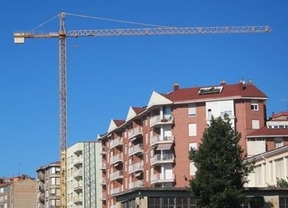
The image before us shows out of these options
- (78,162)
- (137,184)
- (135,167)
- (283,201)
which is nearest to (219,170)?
(283,201)

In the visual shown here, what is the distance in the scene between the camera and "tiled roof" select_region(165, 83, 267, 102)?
9489cm

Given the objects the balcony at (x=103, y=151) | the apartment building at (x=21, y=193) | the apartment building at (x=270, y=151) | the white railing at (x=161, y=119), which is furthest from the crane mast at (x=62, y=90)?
the apartment building at (x=21, y=193)

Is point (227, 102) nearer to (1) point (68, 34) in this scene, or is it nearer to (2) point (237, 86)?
(2) point (237, 86)

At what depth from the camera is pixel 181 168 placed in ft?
313

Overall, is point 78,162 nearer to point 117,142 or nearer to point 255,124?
point 117,142

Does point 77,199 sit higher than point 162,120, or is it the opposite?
point 162,120

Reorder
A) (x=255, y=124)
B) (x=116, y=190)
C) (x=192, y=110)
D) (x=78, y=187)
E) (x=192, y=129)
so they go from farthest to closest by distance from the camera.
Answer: (x=78, y=187) → (x=116, y=190) → (x=192, y=110) → (x=192, y=129) → (x=255, y=124)

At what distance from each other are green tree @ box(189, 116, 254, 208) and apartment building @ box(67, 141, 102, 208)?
77.5 m

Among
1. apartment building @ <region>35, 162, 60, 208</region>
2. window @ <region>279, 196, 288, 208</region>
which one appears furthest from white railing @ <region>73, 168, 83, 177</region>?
window @ <region>279, 196, 288, 208</region>

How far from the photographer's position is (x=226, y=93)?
95.6 meters

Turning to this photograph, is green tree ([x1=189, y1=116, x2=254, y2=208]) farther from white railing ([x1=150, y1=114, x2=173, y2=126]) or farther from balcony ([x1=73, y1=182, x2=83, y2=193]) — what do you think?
balcony ([x1=73, y1=182, x2=83, y2=193])

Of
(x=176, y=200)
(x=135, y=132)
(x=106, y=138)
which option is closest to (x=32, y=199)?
(x=106, y=138)

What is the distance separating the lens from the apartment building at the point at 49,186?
15500 centimetres

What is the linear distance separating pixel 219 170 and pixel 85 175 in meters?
84.3
